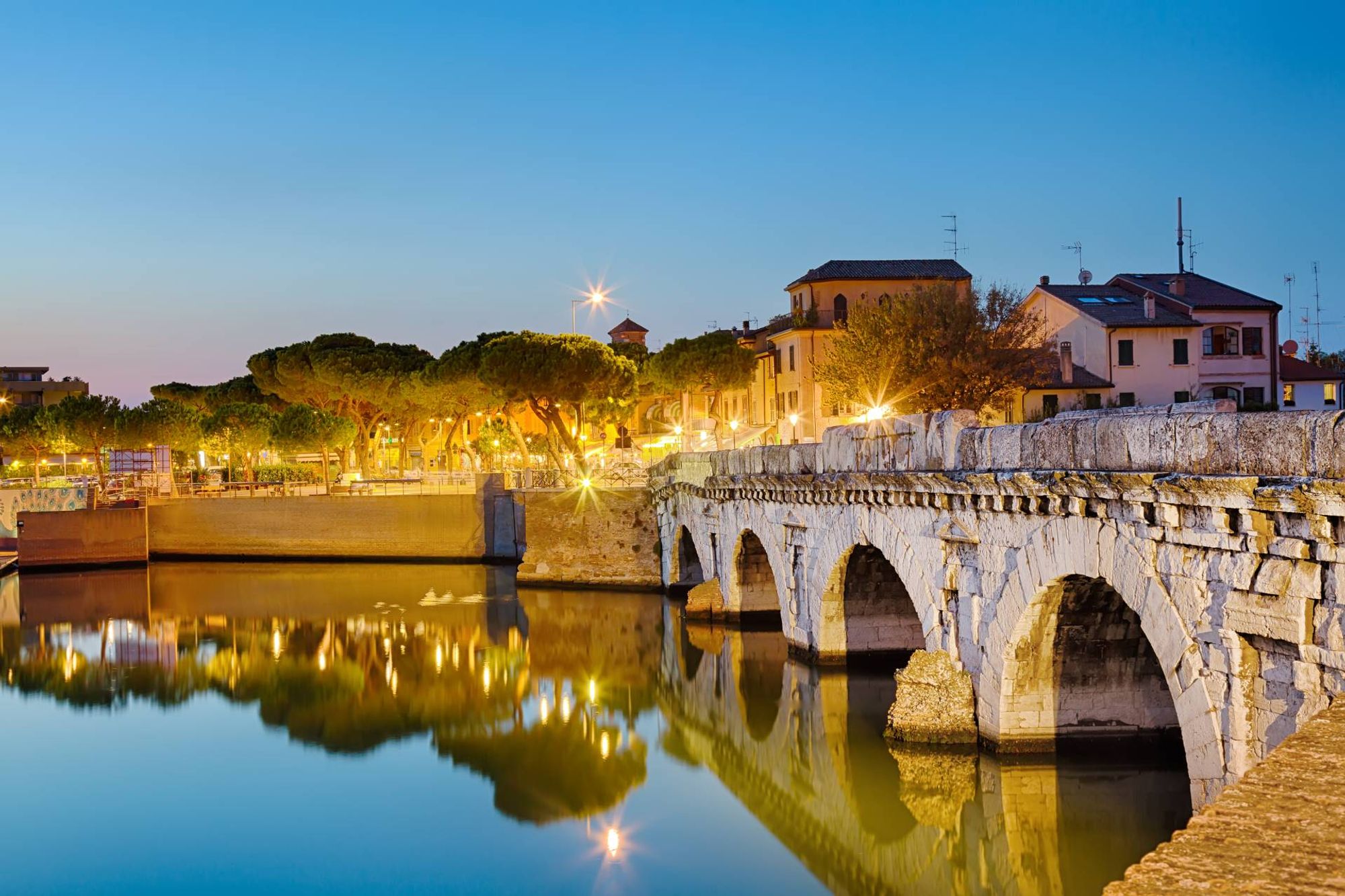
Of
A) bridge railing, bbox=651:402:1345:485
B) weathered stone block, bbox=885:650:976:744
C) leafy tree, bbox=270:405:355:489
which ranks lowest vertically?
weathered stone block, bbox=885:650:976:744

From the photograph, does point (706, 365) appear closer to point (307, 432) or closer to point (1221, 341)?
point (307, 432)

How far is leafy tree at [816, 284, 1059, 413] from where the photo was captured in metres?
44.8

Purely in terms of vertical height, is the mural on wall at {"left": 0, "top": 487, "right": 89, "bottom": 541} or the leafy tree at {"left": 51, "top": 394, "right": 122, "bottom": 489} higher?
the leafy tree at {"left": 51, "top": 394, "right": 122, "bottom": 489}

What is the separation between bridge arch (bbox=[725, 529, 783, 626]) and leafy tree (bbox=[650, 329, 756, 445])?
35.1m

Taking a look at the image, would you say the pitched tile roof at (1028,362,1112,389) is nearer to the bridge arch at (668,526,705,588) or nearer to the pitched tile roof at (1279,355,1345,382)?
the pitched tile roof at (1279,355,1345,382)

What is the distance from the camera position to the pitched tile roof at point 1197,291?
51.6m

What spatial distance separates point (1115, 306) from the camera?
52250 mm

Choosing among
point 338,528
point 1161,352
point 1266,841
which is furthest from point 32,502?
point 1266,841

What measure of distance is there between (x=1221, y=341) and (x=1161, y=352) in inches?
116

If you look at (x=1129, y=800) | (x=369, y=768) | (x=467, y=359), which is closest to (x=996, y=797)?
(x=1129, y=800)

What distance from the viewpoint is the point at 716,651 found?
32344mm

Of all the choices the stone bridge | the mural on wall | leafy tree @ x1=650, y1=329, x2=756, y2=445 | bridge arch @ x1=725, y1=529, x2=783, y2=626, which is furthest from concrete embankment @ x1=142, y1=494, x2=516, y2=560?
the stone bridge

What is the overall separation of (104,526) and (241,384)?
113 feet

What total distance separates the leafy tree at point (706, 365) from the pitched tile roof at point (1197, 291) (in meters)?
19.9
